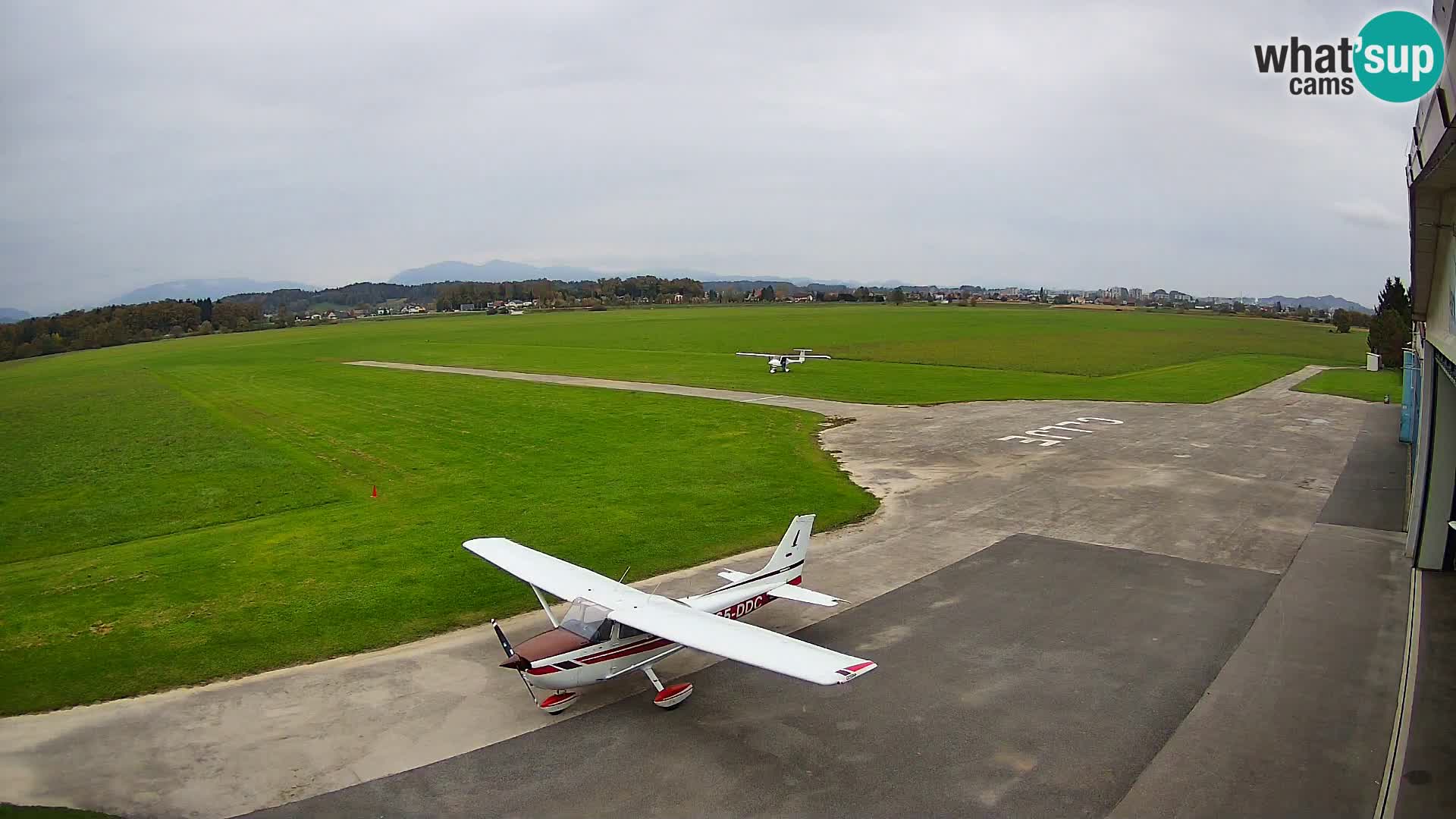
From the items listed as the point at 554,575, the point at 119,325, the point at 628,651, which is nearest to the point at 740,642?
the point at 628,651

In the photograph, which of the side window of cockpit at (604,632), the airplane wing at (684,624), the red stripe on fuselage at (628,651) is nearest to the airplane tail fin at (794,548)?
the airplane wing at (684,624)

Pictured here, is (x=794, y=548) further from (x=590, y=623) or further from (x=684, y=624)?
(x=590, y=623)

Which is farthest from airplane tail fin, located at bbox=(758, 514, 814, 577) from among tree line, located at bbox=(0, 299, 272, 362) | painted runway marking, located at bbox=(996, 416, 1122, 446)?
tree line, located at bbox=(0, 299, 272, 362)

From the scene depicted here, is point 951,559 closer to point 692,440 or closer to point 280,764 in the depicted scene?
point 280,764

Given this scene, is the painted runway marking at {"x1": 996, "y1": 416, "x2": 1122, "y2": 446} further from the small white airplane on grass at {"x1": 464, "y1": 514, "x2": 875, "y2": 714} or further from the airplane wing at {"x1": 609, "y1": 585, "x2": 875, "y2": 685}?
the airplane wing at {"x1": 609, "y1": 585, "x2": 875, "y2": 685}

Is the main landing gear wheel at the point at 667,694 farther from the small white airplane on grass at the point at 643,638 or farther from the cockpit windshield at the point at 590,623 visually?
the cockpit windshield at the point at 590,623

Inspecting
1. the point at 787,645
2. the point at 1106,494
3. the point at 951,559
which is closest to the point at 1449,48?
the point at 787,645

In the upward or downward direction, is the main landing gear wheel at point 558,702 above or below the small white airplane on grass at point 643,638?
below
